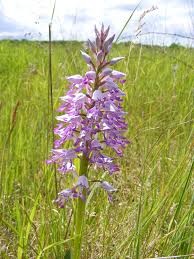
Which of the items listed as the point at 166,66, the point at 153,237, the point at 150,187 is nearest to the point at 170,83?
the point at 166,66

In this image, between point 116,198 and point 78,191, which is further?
point 116,198

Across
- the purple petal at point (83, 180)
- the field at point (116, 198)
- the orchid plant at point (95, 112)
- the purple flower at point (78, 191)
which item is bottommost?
the field at point (116, 198)

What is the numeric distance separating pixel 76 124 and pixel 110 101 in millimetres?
116

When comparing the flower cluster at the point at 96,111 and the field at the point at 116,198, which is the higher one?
the flower cluster at the point at 96,111

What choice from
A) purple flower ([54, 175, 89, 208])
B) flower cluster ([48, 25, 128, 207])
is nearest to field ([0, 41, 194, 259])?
purple flower ([54, 175, 89, 208])

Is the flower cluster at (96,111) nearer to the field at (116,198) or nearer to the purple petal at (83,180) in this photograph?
the purple petal at (83,180)

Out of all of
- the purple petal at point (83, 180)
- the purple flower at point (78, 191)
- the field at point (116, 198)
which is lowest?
the field at point (116, 198)

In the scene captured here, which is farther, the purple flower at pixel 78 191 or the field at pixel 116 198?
the field at pixel 116 198

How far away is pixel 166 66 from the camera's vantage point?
5.79m

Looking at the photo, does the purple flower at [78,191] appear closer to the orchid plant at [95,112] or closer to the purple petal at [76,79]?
the orchid plant at [95,112]

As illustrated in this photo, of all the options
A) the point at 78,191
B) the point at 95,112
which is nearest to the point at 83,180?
the point at 78,191

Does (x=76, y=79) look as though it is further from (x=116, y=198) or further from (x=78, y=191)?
(x=116, y=198)

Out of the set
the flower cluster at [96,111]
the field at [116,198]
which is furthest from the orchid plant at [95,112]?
the field at [116,198]

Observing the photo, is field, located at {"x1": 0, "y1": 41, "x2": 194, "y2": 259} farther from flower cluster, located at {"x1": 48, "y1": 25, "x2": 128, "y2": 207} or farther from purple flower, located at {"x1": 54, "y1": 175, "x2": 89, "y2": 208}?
flower cluster, located at {"x1": 48, "y1": 25, "x2": 128, "y2": 207}
